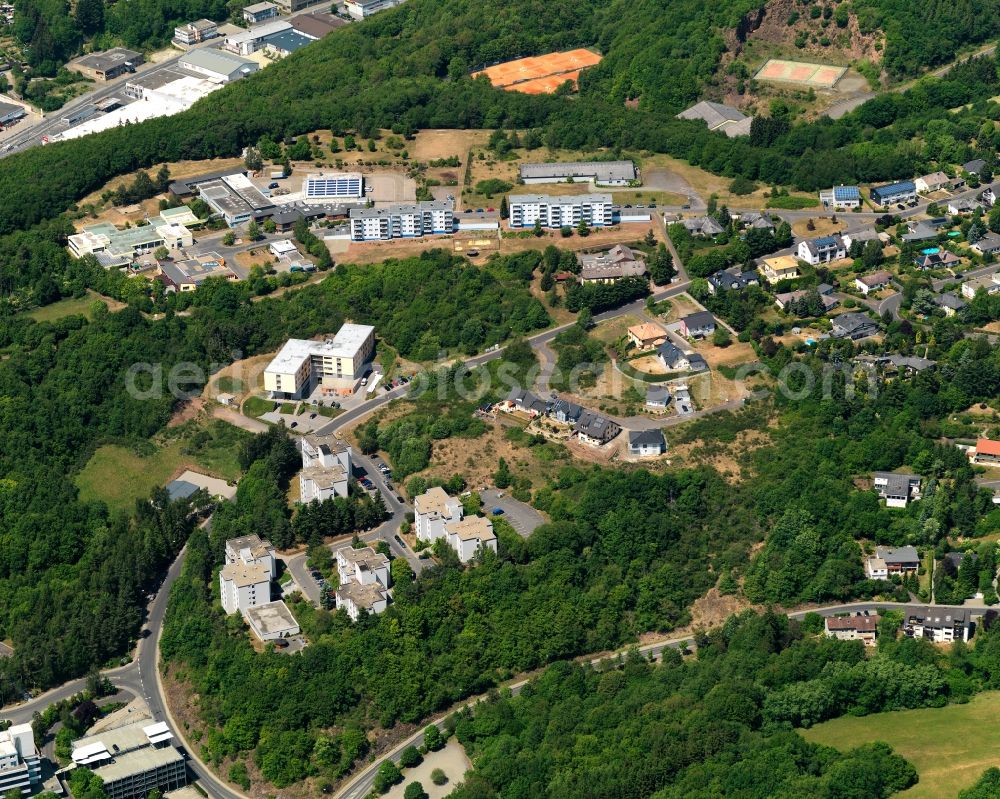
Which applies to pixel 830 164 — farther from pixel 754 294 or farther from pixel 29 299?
pixel 29 299

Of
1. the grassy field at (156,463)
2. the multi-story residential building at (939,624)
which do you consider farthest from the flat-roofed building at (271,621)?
the multi-story residential building at (939,624)

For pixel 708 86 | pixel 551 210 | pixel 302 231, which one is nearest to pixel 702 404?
pixel 551 210

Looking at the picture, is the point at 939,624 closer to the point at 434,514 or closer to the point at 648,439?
the point at 648,439

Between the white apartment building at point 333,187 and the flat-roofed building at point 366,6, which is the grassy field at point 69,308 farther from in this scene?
the flat-roofed building at point 366,6


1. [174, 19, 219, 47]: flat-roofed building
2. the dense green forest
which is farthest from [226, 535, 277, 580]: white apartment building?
[174, 19, 219, 47]: flat-roofed building

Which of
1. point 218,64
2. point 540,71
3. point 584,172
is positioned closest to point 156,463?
point 584,172

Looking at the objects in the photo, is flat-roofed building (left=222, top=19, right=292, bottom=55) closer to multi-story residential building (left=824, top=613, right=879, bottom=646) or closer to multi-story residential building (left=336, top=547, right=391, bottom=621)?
multi-story residential building (left=336, top=547, right=391, bottom=621)
